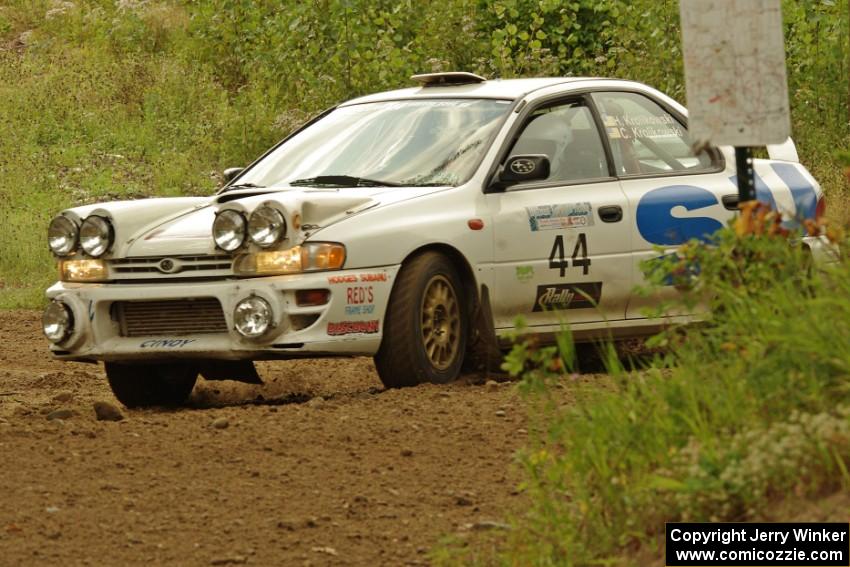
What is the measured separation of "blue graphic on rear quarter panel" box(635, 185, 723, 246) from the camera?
8.91 metres

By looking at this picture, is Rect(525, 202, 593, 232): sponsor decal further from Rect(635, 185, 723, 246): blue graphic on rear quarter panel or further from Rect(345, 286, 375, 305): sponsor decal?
Rect(345, 286, 375, 305): sponsor decal

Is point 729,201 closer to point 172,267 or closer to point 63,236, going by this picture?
point 172,267

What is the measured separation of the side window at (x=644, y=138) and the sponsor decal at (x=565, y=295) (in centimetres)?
66

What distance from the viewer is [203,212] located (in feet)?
27.8

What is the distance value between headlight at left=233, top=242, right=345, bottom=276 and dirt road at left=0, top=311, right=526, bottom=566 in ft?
1.94

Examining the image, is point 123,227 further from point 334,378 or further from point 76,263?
point 334,378

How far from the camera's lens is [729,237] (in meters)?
5.20

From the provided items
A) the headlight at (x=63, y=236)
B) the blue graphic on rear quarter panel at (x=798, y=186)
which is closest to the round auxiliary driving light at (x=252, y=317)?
the headlight at (x=63, y=236)

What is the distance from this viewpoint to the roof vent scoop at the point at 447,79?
369 inches

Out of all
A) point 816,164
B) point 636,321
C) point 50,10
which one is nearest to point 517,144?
point 636,321

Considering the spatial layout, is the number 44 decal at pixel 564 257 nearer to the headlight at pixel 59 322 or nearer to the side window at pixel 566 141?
the side window at pixel 566 141

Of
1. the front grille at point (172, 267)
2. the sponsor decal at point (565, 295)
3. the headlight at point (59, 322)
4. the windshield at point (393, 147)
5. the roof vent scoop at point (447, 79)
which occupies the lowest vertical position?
the sponsor decal at point (565, 295)

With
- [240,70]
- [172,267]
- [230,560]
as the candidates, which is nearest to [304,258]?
[172,267]

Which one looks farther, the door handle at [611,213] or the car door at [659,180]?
the car door at [659,180]
